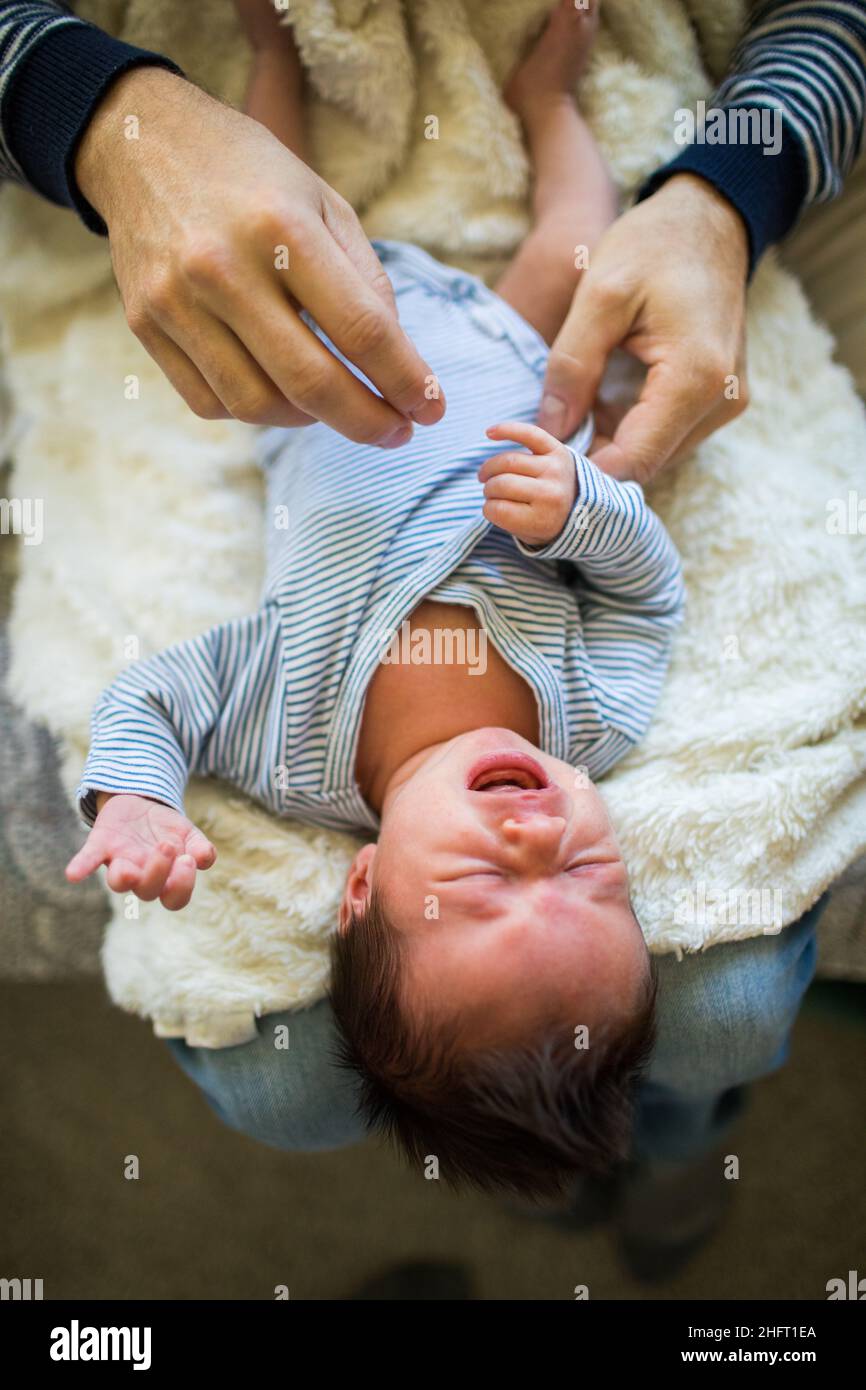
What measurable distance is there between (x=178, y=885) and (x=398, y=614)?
33 cm

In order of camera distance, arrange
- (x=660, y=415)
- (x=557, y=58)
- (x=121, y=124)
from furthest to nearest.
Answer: (x=557, y=58), (x=660, y=415), (x=121, y=124)

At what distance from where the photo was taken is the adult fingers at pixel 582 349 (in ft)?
2.93

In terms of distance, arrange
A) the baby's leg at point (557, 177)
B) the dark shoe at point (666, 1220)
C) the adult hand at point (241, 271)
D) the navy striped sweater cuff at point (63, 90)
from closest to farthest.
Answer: the adult hand at point (241, 271) < the navy striped sweater cuff at point (63, 90) < the baby's leg at point (557, 177) < the dark shoe at point (666, 1220)

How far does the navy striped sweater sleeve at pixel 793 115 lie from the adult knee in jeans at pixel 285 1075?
92cm

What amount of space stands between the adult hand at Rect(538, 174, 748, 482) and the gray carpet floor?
2.80ft

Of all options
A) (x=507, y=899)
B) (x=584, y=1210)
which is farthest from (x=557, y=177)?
(x=584, y=1210)

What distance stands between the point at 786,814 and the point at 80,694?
0.71m

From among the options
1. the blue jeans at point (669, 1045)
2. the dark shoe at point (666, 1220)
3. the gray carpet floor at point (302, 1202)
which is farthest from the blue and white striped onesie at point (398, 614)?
the dark shoe at point (666, 1220)

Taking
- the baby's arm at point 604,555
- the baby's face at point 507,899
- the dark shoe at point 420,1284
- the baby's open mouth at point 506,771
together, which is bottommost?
the dark shoe at point 420,1284

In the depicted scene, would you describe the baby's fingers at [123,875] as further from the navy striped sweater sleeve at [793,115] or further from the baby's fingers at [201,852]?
the navy striped sweater sleeve at [793,115]

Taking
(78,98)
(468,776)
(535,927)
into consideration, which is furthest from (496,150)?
(535,927)

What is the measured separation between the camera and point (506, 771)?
2.66 ft

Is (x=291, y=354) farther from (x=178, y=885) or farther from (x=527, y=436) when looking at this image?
(x=178, y=885)

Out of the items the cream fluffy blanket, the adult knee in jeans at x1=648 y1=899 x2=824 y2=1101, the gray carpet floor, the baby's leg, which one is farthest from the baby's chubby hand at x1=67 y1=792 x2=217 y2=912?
the baby's leg
